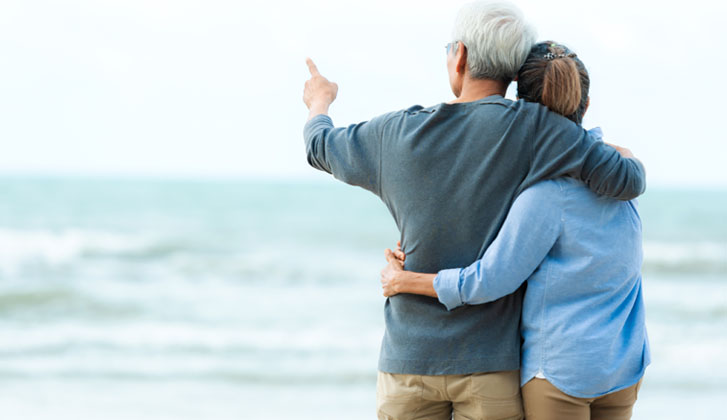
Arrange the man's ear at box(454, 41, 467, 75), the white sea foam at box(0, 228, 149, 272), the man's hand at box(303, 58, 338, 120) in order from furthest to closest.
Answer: the white sea foam at box(0, 228, 149, 272) < the man's hand at box(303, 58, 338, 120) < the man's ear at box(454, 41, 467, 75)

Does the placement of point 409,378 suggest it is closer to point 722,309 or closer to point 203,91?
point 722,309

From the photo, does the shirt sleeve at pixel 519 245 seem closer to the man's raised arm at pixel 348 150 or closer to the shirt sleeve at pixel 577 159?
the shirt sleeve at pixel 577 159

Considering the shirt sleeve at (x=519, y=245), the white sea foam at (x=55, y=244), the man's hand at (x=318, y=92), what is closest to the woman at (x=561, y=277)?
the shirt sleeve at (x=519, y=245)

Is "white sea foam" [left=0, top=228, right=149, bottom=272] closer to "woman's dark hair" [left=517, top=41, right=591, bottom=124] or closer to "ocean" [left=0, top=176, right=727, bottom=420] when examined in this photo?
"ocean" [left=0, top=176, right=727, bottom=420]

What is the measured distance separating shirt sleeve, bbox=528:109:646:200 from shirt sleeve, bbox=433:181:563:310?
0.13 feet

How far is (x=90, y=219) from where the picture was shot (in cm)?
1363

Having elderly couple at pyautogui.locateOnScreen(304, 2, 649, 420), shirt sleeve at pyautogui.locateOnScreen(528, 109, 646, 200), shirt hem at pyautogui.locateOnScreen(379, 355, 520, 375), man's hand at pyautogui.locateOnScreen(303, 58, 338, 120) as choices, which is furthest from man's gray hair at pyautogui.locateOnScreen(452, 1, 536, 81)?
shirt hem at pyautogui.locateOnScreen(379, 355, 520, 375)

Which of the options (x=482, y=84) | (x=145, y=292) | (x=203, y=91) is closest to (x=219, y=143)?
(x=203, y=91)

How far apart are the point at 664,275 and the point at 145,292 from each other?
248 inches

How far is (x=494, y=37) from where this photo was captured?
147 centimetres

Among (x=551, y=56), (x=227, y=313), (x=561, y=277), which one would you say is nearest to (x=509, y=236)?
(x=561, y=277)

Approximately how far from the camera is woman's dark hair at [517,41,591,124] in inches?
56.9

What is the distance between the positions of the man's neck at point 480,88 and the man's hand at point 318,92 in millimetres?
356

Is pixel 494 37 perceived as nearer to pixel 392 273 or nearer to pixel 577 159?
pixel 577 159
